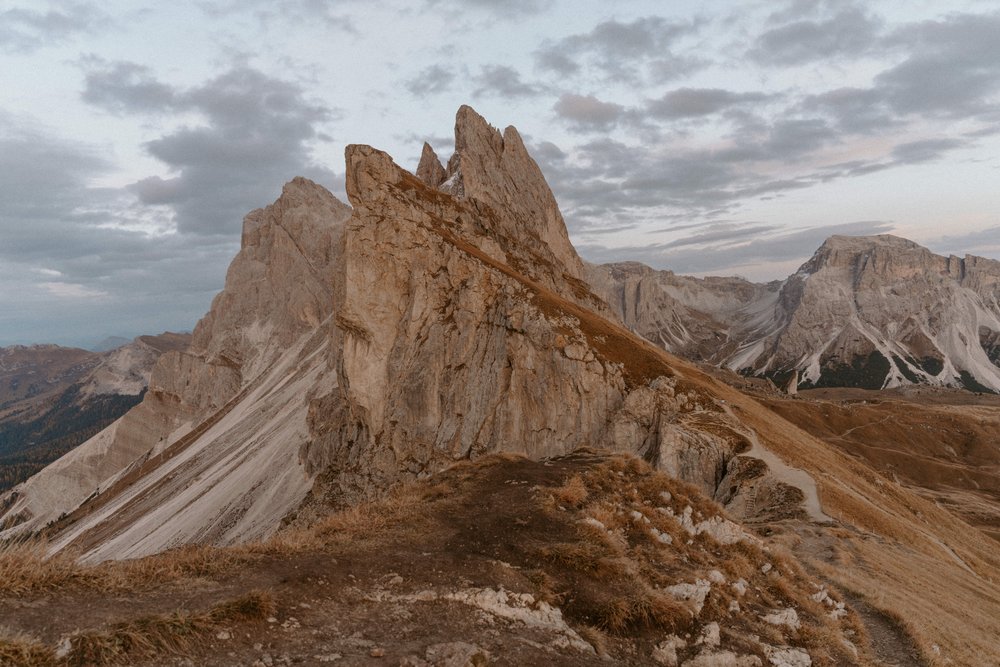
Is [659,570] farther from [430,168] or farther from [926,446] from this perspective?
[926,446]

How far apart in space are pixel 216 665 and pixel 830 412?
5555 inches

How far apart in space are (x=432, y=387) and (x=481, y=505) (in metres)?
49.5

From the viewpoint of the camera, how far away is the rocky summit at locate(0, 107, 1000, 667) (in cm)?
992

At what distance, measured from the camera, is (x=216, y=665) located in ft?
25.3

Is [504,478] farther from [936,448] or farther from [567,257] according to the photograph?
[936,448]

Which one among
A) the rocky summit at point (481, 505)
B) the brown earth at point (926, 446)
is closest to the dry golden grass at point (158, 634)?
the rocky summit at point (481, 505)

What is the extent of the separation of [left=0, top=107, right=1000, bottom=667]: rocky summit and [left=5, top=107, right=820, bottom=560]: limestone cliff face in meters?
0.35

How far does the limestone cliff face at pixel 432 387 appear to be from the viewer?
57.3 m

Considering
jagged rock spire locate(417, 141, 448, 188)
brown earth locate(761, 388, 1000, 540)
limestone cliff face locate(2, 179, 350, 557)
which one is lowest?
brown earth locate(761, 388, 1000, 540)

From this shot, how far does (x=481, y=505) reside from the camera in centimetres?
1689

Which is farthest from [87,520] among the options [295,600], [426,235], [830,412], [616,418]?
[830,412]

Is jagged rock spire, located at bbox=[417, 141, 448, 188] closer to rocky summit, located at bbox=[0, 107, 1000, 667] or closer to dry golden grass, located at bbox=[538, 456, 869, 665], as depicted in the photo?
rocky summit, located at bbox=[0, 107, 1000, 667]

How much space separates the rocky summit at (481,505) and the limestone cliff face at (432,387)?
35 centimetres

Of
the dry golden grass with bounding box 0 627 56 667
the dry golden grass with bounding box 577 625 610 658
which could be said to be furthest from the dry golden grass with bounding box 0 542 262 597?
the dry golden grass with bounding box 577 625 610 658
